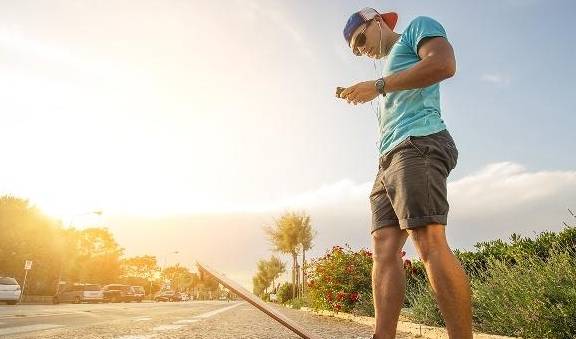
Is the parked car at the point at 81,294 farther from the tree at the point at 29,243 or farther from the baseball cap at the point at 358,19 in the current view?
the baseball cap at the point at 358,19

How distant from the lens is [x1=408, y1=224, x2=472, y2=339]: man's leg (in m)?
1.98

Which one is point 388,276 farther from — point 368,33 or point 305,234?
point 305,234

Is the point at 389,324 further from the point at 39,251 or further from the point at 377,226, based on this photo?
the point at 39,251

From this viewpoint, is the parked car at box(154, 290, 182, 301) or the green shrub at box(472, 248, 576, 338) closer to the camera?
the green shrub at box(472, 248, 576, 338)

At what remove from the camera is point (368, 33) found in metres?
2.67

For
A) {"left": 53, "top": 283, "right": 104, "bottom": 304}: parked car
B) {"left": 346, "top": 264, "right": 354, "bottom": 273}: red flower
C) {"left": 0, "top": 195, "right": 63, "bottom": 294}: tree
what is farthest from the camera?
{"left": 0, "top": 195, "right": 63, "bottom": 294}: tree

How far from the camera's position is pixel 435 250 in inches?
81.7

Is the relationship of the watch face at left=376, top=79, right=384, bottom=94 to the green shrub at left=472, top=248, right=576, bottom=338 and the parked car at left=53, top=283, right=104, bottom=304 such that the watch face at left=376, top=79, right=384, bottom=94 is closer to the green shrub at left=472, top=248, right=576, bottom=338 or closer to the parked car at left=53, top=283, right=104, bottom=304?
the green shrub at left=472, top=248, right=576, bottom=338

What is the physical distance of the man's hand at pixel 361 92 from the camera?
2355mm

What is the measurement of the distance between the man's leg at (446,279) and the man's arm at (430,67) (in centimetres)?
74

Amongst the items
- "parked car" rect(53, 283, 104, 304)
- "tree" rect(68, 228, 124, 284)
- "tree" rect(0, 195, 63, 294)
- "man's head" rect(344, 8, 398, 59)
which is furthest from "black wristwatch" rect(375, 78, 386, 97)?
"tree" rect(68, 228, 124, 284)

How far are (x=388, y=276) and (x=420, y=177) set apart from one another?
730 millimetres

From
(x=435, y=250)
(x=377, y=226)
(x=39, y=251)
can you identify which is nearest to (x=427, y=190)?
(x=435, y=250)

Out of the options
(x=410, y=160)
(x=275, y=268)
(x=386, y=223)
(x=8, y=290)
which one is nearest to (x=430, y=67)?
(x=410, y=160)
